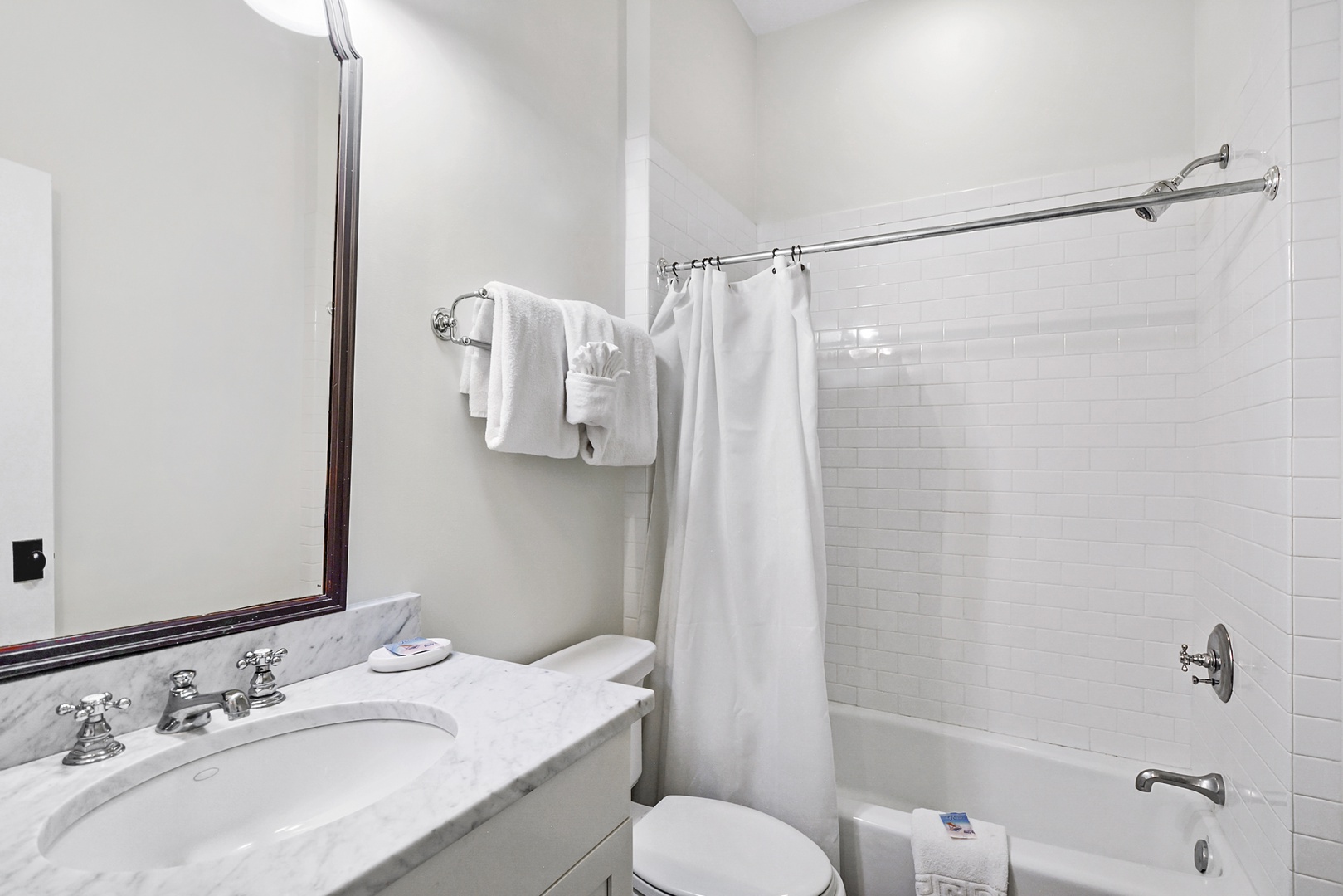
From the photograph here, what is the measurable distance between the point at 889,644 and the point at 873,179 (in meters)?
1.64

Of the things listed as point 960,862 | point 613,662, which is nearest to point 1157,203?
point 960,862

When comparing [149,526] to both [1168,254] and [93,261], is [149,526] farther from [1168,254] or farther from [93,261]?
[1168,254]

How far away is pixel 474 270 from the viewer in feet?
4.79

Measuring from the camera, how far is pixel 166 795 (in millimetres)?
789

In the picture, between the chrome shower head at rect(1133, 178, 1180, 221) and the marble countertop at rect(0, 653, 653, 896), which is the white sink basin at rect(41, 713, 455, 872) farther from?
the chrome shower head at rect(1133, 178, 1180, 221)

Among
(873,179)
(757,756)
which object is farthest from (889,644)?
(873,179)

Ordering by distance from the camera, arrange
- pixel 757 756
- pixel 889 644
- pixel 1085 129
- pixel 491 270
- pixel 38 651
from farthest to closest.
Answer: pixel 889 644, pixel 1085 129, pixel 757 756, pixel 491 270, pixel 38 651

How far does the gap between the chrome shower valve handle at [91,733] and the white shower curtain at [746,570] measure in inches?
47.7

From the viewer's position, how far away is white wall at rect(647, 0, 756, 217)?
207 centimetres

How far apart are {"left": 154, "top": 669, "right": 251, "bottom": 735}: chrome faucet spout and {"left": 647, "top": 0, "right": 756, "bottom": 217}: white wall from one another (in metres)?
1.80

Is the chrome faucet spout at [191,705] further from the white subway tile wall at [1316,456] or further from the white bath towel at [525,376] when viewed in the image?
the white subway tile wall at [1316,456]

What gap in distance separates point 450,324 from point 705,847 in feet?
3.99

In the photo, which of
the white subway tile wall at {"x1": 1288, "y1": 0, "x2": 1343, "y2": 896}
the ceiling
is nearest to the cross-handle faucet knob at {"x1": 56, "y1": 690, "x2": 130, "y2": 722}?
the white subway tile wall at {"x1": 1288, "y1": 0, "x2": 1343, "y2": 896}

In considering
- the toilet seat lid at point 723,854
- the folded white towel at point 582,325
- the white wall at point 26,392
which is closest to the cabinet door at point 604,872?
the toilet seat lid at point 723,854
